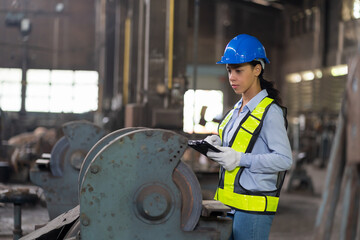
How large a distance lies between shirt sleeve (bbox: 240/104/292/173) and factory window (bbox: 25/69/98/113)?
14.0 m

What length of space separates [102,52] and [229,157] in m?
13.7

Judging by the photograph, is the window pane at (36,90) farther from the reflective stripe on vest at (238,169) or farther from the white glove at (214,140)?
the reflective stripe on vest at (238,169)

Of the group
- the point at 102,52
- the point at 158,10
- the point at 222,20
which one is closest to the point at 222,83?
the point at 222,20

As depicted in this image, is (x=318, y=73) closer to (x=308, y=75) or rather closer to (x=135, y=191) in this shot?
(x=308, y=75)

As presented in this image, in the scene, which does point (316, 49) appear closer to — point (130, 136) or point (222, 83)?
point (222, 83)

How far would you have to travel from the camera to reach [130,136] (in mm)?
2285

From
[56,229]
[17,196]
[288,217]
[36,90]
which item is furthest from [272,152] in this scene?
[36,90]

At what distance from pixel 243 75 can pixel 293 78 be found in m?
16.9

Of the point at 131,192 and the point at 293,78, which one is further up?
the point at 293,78

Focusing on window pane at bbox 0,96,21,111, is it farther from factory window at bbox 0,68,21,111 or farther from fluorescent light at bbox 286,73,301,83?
fluorescent light at bbox 286,73,301,83

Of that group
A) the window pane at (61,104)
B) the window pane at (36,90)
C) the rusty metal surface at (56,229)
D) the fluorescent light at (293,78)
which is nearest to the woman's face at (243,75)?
the rusty metal surface at (56,229)

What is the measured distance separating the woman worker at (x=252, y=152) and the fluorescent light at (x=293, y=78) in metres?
16.3

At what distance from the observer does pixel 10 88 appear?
1631 cm

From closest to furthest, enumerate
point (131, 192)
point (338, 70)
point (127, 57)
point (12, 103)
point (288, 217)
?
point (131, 192), point (288, 217), point (127, 57), point (338, 70), point (12, 103)
